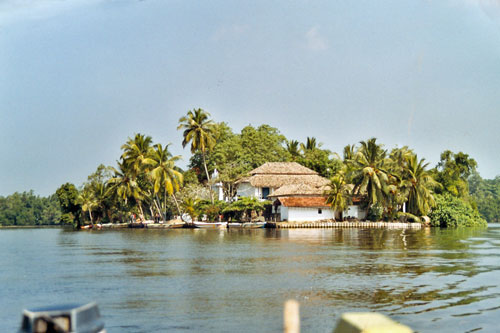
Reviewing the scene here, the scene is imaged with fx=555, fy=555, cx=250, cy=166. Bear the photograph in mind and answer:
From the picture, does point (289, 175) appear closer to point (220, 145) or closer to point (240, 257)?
point (220, 145)

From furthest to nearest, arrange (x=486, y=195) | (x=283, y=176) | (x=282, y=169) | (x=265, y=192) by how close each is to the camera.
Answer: (x=486, y=195) → (x=282, y=169) → (x=265, y=192) → (x=283, y=176)

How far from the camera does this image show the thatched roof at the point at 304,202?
159 feet

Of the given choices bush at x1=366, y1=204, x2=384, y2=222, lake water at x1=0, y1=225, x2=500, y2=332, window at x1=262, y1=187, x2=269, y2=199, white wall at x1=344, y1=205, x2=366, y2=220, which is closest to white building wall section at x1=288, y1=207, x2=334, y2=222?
white wall at x1=344, y1=205, x2=366, y2=220

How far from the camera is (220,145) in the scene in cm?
6006

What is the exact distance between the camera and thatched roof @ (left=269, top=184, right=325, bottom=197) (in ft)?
164

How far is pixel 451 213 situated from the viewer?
167 ft

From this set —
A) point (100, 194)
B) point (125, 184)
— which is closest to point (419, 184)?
point (125, 184)

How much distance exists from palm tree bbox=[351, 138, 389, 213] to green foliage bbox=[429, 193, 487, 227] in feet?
23.0

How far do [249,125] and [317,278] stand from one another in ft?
174

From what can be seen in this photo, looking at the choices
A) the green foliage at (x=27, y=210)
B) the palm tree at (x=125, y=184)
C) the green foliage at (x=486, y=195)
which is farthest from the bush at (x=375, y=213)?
the green foliage at (x=27, y=210)

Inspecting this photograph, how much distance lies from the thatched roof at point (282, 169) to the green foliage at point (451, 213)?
1258 centimetres

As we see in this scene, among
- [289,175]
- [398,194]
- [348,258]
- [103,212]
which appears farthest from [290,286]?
[103,212]

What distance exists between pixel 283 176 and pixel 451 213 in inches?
639

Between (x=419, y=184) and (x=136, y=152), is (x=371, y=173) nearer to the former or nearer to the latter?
(x=419, y=184)
